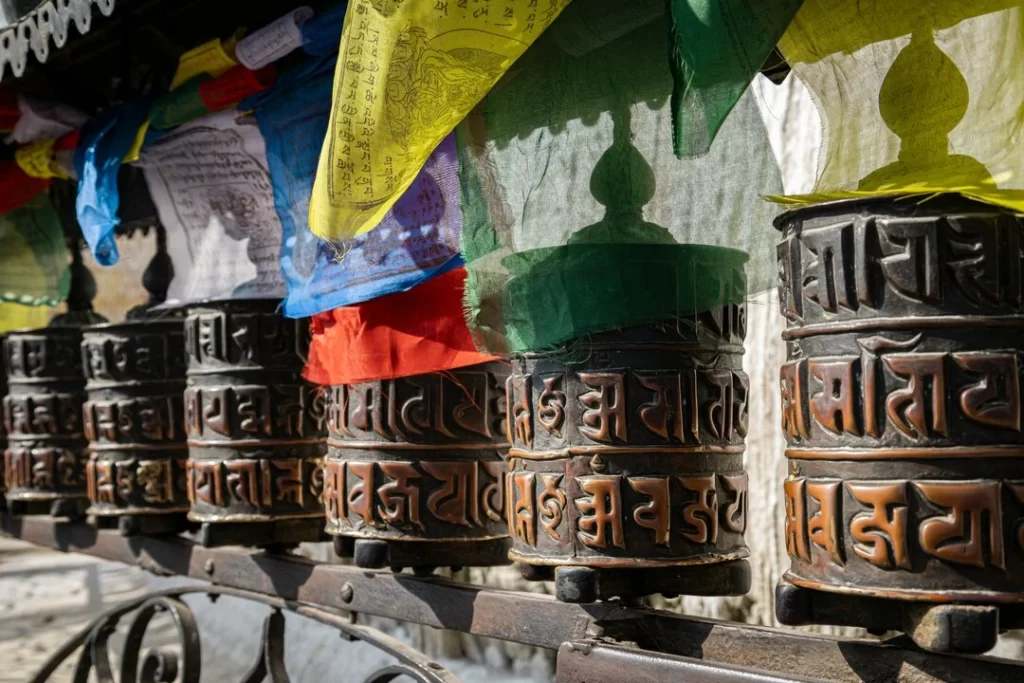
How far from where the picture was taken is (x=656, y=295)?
1308 mm

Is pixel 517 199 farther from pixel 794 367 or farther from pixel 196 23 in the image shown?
pixel 196 23

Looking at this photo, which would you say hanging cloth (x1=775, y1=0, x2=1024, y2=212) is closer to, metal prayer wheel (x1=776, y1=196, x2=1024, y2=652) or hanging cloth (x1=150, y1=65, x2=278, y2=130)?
metal prayer wheel (x1=776, y1=196, x2=1024, y2=652)

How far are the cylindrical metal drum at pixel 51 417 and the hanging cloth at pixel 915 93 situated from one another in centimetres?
189

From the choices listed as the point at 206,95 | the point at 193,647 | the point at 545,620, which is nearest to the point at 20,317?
the point at 193,647

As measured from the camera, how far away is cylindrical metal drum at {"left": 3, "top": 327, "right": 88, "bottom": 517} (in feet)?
8.43

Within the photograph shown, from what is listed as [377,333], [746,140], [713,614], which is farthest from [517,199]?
[713,614]

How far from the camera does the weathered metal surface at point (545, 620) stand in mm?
1088

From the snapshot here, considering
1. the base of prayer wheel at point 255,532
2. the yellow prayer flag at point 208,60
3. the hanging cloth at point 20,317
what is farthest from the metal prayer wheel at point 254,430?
the hanging cloth at point 20,317

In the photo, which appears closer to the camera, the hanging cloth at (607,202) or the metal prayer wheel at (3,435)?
the hanging cloth at (607,202)

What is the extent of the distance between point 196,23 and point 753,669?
4.87 ft

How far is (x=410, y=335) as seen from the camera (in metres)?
1.61

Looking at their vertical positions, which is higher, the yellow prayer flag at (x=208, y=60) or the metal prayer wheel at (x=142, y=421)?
the yellow prayer flag at (x=208, y=60)

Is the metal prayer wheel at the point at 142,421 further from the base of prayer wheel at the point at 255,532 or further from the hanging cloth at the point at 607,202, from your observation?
the hanging cloth at the point at 607,202

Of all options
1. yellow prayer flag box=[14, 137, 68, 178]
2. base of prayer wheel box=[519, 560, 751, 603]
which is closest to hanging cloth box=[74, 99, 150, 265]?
yellow prayer flag box=[14, 137, 68, 178]
